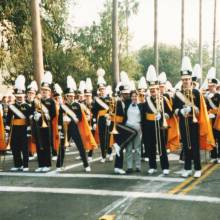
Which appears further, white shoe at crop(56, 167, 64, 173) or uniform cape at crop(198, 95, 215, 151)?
white shoe at crop(56, 167, 64, 173)

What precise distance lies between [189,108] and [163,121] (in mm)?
782

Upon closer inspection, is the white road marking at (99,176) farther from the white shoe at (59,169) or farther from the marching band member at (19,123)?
the marching band member at (19,123)

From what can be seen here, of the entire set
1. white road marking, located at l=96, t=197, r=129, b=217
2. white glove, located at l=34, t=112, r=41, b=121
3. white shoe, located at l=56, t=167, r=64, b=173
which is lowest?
white shoe, located at l=56, t=167, r=64, b=173

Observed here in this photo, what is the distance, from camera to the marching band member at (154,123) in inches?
446

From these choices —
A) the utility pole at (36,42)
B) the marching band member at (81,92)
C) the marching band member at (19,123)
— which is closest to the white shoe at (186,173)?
the marching band member at (19,123)

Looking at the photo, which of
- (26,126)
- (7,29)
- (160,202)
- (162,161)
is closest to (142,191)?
(160,202)

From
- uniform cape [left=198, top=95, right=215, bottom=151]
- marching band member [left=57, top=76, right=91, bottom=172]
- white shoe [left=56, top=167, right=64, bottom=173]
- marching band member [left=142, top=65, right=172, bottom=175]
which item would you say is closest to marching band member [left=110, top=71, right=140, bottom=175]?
marching band member [left=142, top=65, right=172, bottom=175]

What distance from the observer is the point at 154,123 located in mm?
11484

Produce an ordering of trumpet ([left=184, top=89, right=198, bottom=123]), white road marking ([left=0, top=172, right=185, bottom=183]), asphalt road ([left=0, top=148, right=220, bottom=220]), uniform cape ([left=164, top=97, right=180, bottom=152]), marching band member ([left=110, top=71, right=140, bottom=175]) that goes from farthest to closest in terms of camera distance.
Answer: uniform cape ([left=164, top=97, right=180, bottom=152]) → marching band member ([left=110, top=71, right=140, bottom=175]) → trumpet ([left=184, top=89, right=198, bottom=123]) → white road marking ([left=0, top=172, right=185, bottom=183]) → asphalt road ([left=0, top=148, right=220, bottom=220])

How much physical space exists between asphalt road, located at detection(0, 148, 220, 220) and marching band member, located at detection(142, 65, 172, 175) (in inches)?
16.8

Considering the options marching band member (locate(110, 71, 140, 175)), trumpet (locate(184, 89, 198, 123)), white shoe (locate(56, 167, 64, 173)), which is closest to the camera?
trumpet (locate(184, 89, 198, 123))

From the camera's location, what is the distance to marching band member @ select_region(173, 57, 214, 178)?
10906 millimetres

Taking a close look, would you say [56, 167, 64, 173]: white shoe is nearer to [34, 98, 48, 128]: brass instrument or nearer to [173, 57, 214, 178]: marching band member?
[34, 98, 48, 128]: brass instrument

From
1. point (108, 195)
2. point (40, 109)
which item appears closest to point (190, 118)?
point (108, 195)
